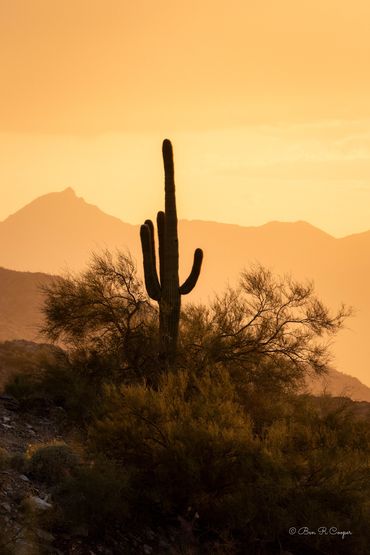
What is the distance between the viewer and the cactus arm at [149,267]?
20.0m

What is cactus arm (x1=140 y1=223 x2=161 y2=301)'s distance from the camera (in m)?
20.0

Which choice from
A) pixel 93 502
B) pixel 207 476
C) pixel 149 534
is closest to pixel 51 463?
pixel 93 502

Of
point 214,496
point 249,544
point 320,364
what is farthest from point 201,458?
point 320,364

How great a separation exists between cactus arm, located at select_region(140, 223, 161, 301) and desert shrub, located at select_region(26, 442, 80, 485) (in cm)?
806

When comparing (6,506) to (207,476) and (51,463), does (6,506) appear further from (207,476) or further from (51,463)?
(207,476)

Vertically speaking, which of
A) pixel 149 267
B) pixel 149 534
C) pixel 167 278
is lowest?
pixel 149 534

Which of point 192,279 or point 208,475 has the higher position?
point 192,279

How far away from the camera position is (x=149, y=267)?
20156 mm

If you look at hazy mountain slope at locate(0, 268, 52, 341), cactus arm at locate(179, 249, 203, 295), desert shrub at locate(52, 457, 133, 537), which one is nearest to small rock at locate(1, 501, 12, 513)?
desert shrub at locate(52, 457, 133, 537)

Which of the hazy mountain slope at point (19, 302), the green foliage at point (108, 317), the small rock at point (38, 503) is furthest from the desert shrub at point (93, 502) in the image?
the hazy mountain slope at point (19, 302)

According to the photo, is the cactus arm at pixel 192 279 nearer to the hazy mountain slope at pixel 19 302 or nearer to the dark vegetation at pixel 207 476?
the dark vegetation at pixel 207 476

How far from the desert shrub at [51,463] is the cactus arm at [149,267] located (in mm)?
8063

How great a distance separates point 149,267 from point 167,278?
21.8 inches

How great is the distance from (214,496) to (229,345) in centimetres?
867
